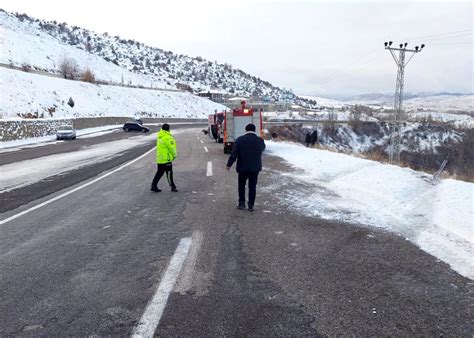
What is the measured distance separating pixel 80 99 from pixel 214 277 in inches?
2473

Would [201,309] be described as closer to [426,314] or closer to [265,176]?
[426,314]

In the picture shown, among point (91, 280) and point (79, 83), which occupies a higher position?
point (79, 83)

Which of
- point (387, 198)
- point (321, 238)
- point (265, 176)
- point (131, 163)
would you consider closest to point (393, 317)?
point (321, 238)

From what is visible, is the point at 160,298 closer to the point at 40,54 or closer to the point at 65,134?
the point at 65,134

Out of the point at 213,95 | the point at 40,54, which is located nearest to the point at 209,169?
the point at 40,54

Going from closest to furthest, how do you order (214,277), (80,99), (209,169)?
(214,277)
(209,169)
(80,99)

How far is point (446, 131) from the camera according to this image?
241 ft

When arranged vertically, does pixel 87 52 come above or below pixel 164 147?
above

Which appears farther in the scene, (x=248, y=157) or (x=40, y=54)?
(x=40, y=54)

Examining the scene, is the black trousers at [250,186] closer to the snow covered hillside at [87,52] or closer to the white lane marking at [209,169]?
the white lane marking at [209,169]

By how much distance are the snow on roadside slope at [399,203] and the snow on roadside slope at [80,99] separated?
39240 mm

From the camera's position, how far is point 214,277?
4707mm

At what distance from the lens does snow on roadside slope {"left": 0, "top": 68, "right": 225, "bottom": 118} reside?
46.4 metres

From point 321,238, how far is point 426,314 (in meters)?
2.56
